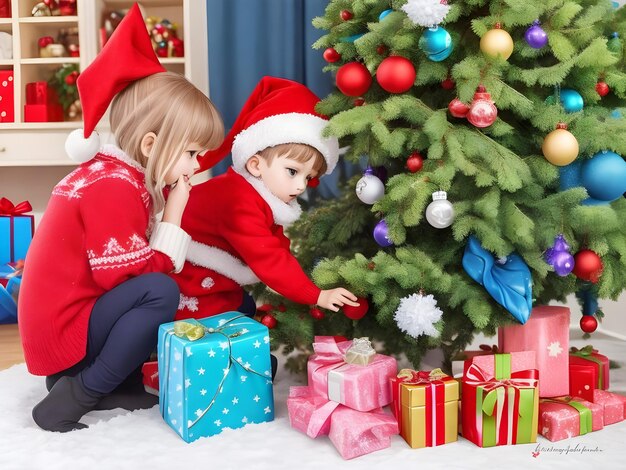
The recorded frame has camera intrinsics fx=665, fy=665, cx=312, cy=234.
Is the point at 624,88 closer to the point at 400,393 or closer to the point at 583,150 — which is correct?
the point at 583,150

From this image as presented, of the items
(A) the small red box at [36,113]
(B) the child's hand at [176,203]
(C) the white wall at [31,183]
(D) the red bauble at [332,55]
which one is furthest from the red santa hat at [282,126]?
(C) the white wall at [31,183]

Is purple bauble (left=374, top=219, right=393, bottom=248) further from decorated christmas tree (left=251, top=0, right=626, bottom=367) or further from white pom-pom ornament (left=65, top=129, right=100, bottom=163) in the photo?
white pom-pom ornament (left=65, top=129, right=100, bottom=163)

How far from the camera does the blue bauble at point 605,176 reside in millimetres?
1401

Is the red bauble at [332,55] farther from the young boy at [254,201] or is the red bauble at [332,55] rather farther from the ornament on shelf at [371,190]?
the ornament on shelf at [371,190]

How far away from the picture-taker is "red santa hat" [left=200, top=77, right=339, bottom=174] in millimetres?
1644

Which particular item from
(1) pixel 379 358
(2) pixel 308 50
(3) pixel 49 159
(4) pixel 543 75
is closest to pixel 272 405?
(1) pixel 379 358

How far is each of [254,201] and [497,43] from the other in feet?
2.20

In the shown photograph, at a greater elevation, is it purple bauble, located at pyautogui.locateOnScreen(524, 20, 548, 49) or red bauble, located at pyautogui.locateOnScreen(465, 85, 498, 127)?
purple bauble, located at pyautogui.locateOnScreen(524, 20, 548, 49)

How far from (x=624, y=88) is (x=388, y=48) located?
1.78ft

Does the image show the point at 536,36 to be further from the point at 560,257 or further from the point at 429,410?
the point at 429,410

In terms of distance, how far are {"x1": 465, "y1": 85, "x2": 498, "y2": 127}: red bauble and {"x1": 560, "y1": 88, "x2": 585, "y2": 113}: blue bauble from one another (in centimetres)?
20

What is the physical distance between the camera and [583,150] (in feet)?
4.74

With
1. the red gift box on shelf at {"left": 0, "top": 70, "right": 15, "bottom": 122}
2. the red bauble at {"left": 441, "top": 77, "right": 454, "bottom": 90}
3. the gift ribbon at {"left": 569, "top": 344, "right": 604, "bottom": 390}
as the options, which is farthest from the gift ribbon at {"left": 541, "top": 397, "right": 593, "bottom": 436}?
the red gift box on shelf at {"left": 0, "top": 70, "right": 15, "bottom": 122}

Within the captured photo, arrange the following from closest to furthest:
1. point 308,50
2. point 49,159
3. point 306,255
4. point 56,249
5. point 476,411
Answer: point 476,411, point 56,249, point 306,255, point 308,50, point 49,159
